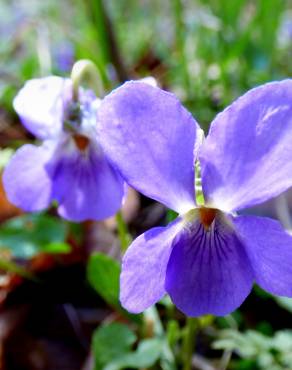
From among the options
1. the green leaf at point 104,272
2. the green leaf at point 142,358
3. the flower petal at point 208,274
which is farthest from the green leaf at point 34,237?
the flower petal at point 208,274

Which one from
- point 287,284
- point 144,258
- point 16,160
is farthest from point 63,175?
point 287,284

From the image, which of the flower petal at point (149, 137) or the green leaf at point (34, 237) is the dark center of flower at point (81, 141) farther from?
the flower petal at point (149, 137)

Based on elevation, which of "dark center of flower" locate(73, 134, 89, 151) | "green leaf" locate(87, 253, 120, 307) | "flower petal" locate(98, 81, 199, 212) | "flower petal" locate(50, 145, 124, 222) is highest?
"flower petal" locate(98, 81, 199, 212)

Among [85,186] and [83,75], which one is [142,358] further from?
[83,75]

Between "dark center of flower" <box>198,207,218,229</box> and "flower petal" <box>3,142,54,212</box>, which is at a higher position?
"dark center of flower" <box>198,207,218,229</box>

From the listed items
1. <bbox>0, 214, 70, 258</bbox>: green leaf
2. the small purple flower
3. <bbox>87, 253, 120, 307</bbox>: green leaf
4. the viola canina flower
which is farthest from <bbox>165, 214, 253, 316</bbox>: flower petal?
<bbox>0, 214, 70, 258</bbox>: green leaf

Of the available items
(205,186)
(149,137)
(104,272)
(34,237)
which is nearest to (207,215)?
(205,186)

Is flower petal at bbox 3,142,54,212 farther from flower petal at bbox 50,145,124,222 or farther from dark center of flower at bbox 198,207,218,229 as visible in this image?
dark center of flower at bbox 198,207,218,229

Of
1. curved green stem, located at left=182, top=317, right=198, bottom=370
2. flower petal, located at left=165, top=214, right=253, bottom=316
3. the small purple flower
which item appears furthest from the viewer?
the small purple flower
